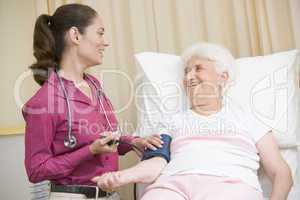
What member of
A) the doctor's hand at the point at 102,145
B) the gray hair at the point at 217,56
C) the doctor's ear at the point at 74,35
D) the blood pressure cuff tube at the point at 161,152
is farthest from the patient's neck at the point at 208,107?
the doctor's ear at the point at 74,35

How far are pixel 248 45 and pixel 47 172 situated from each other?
1202 mm

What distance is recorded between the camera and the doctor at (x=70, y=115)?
117 centimetres

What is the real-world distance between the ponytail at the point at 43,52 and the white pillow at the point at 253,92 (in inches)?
17.8

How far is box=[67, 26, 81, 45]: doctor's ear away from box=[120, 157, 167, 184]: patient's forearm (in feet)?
1.80

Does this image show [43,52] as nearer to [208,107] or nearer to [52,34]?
[52,34]

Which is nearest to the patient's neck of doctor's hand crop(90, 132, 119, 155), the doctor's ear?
doctor's hand crop(90, 132, 119, 155)

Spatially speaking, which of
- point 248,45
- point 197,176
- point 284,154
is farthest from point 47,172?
point 248,45

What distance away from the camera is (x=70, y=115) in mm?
1237

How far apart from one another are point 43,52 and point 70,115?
28 cm

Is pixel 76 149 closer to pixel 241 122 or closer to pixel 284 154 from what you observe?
pixel 241 122

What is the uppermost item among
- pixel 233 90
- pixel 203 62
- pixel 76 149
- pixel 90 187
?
pixel 203 62

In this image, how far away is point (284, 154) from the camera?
4.45 feet

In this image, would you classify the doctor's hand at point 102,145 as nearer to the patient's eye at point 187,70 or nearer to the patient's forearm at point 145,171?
the patient's forearm at point 145,171

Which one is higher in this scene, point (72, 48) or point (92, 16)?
point (92, 16)
